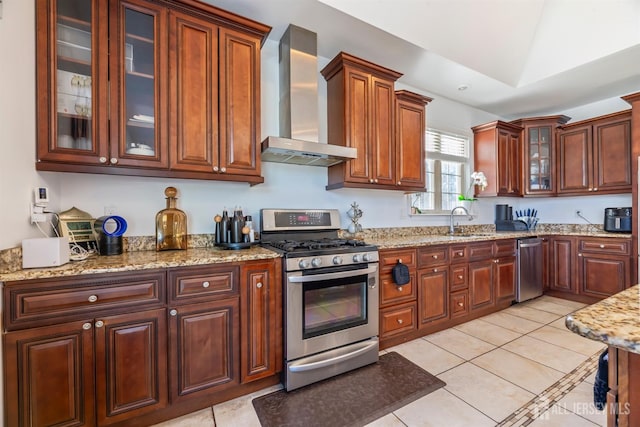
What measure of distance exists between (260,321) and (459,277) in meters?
2.14

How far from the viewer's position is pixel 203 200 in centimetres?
228

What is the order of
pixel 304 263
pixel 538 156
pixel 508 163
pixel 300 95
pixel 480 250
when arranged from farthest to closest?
1. pixel 538 156
2. pixel 508 163
3. pixel 480 250
4. pixel 300 95
5. pixel 304 263

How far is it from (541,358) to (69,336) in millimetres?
3232

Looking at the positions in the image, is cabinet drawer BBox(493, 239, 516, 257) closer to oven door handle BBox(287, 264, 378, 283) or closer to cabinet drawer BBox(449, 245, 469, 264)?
cabinet drawer BBox(449, 245, 469, 264)

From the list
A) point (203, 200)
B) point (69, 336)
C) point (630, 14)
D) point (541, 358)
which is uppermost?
point (630, 14)

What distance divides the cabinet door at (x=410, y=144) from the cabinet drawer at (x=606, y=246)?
2452mm

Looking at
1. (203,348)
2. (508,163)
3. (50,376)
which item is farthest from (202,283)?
(508,163)

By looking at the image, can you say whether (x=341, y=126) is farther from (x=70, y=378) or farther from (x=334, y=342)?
(x=70, y=378)

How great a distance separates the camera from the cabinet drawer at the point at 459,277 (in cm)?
283

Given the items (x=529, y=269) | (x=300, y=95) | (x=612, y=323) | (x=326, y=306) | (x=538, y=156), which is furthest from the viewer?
(x=538, y=156)

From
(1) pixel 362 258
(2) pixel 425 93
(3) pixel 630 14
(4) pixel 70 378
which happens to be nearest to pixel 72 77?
(4) pixel 70 378

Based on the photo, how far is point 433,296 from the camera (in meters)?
2.69

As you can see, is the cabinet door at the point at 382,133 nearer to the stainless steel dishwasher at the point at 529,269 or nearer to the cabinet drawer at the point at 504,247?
the cabinet drawer at the point at 504,247

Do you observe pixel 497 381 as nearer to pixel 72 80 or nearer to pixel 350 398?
pixel 350 398
